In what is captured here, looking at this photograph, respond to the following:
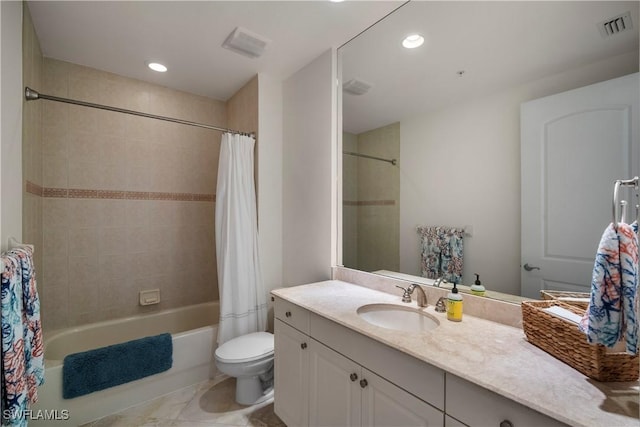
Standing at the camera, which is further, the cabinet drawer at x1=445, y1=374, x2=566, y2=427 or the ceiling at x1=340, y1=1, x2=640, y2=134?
the ceiling at x1=340, y1=1, x2=640, y2=134

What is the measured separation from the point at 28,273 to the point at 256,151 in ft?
5.33

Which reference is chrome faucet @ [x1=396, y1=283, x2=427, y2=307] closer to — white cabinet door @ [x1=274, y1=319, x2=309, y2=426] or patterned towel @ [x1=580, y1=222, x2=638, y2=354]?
white cabinet door @ [x1=274, y1=319, x2=309, y2=426]

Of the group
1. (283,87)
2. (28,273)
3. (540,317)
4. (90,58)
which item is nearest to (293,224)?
(283,87)

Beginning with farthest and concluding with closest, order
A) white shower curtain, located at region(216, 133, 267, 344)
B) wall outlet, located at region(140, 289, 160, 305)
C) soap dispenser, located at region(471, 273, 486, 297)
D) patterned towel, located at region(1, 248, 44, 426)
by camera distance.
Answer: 1. wall outlet, located at region(140, 289, 160, 305)
2. white shower curtain, located at region(216, 133, 267, 344)
3. soap dispenser, located at region(471, 273, 486, 297)
4. patterned towel, located at region(1, 248, 44, 426)

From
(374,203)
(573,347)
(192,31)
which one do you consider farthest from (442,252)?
(192,31)

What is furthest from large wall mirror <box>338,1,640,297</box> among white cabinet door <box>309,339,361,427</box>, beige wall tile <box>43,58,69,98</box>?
beige wall tile <box>43,58,69,98</box>

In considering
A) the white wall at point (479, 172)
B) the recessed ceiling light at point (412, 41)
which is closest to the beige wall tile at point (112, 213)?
the white wall at point (479, 172)

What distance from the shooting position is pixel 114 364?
1.79 metres

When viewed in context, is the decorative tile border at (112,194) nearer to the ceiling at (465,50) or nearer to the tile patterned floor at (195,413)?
the tile patterned floor at (195,413)

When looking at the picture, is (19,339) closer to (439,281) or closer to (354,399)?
(354,399)

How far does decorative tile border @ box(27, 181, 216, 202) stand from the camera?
211 cm

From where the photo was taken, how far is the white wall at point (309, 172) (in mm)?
1996

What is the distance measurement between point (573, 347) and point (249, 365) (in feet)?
5.52

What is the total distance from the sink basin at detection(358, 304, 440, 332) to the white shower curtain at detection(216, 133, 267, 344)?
46.2 inches
